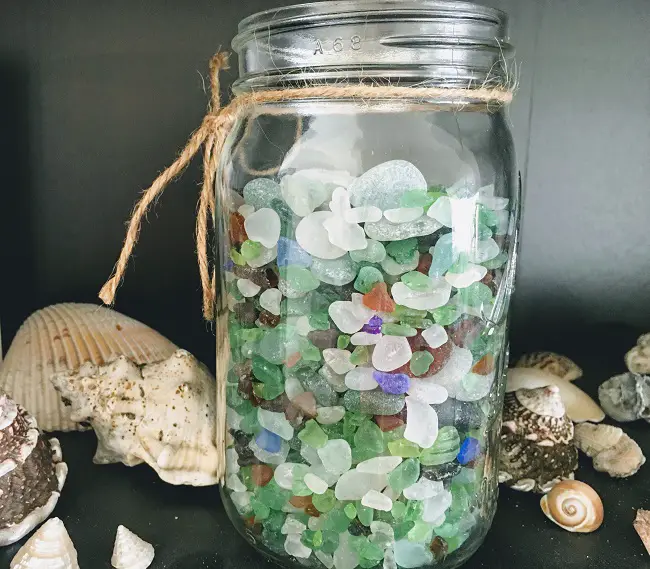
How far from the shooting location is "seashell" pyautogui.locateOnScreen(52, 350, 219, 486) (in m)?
0.54

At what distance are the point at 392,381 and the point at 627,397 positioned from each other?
1.15ft

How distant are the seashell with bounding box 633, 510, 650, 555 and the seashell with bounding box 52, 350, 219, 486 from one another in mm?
305

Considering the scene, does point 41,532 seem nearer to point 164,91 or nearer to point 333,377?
point 333,377

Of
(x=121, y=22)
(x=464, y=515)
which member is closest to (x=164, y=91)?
(x=121, y=22)

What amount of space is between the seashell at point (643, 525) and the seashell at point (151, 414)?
1.00 ft

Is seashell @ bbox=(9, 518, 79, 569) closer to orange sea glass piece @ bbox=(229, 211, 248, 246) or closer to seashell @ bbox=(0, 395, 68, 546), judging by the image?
seashell @ bbox=(0, 395, 68, 546)

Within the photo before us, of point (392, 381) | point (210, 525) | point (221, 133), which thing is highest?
point (221, 133)

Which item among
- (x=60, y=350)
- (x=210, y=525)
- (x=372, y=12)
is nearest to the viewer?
(x=372, y=12)

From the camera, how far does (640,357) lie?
2.26ft

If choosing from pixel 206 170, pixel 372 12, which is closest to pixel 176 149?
pixel 206 170

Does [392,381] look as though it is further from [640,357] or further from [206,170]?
[640,357]

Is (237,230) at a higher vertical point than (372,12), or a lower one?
lower

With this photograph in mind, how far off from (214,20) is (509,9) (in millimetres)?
276

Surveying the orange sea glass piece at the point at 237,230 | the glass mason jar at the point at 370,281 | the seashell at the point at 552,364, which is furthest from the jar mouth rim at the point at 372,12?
the seashell at the point at 552,364
